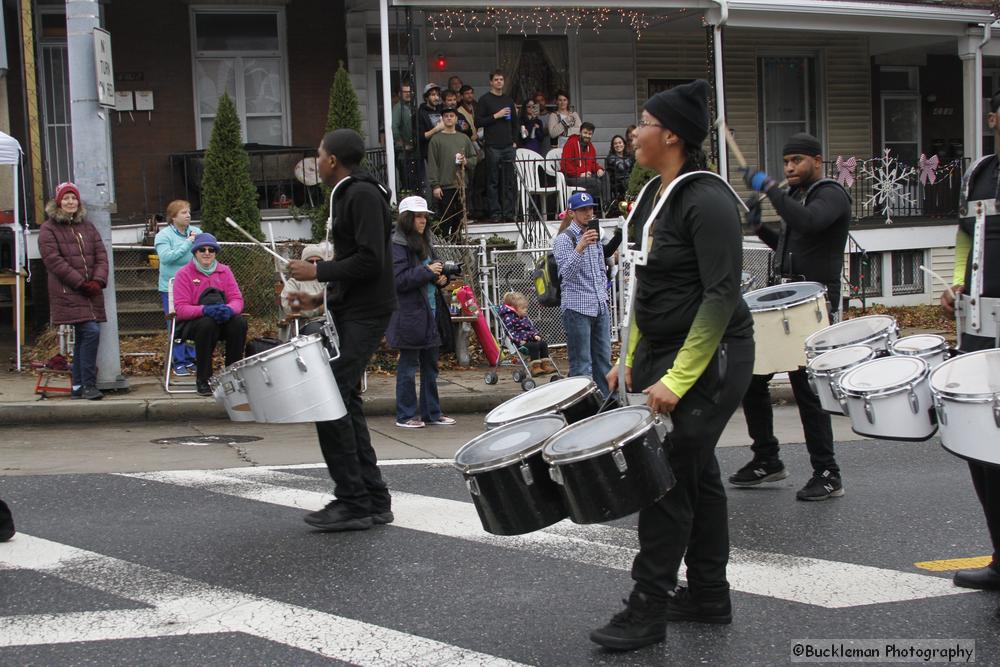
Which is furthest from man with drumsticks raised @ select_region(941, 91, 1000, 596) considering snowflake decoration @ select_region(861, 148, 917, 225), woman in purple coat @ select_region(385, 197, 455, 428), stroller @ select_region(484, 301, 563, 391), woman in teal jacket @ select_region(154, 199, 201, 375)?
snowflake decoration @ select_region(861, 148, 917, 225)

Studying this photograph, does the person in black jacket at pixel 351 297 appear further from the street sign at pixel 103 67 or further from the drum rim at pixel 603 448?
the street sign at pixel 103 67

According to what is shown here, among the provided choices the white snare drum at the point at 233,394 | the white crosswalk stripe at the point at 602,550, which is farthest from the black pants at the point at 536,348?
the white snare drum at the point at 233,394

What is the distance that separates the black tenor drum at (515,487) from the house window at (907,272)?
1626 cm

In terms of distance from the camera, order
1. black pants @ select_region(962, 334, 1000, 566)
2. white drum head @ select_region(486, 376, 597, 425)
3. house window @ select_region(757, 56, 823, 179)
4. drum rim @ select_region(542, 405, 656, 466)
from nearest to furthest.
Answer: drum rim @ select_region(542, 405, 656, 466) → white drum head @ select_region(486, 376, 597, 425) → black pants @ select_region(962, 334, 1000, 566) → house window @ select_region(757, 56, 823, 179)

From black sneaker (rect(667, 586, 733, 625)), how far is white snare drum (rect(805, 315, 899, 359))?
6.86 ft

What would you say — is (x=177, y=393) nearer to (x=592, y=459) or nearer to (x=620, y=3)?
(x=592, y=459)

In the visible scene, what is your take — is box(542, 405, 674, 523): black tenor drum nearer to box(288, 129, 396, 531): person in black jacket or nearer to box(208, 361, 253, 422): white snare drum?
box(288, 129, 396, 531): person in black jacket

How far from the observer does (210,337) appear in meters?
11.0

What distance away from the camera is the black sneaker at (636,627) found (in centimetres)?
435

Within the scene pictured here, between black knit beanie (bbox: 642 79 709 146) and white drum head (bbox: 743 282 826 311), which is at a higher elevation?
black knit beanie (bbox: 642 79 709 146)

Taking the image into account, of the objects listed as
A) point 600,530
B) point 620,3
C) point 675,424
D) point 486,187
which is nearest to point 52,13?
point 486,187

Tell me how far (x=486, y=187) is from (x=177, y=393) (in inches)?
268

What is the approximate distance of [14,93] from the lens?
16391 millimetres

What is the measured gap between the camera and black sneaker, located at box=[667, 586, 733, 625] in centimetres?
466
